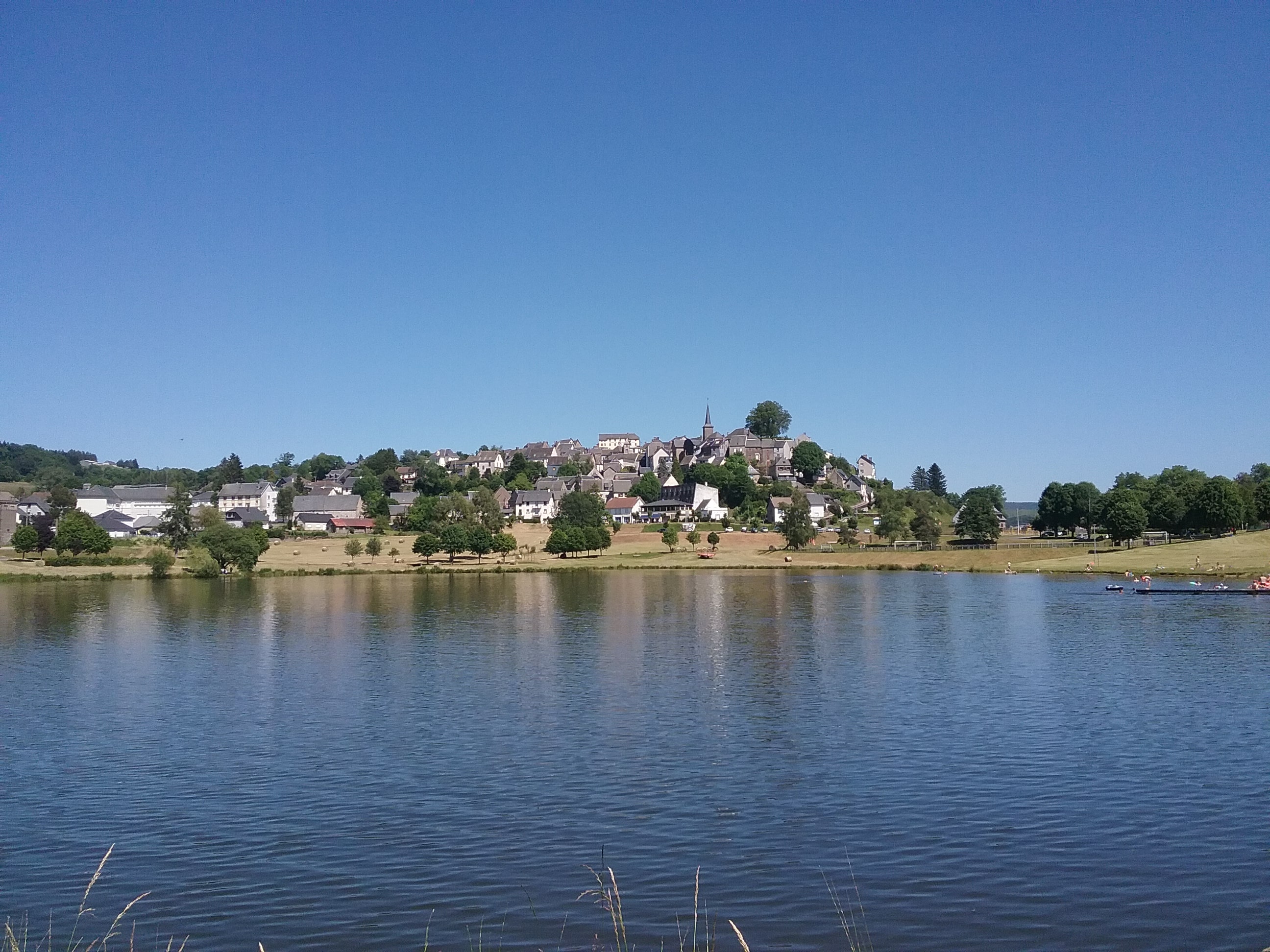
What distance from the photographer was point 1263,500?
118 meters

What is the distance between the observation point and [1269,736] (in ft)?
90.4

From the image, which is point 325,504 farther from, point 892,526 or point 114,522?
point 892,526

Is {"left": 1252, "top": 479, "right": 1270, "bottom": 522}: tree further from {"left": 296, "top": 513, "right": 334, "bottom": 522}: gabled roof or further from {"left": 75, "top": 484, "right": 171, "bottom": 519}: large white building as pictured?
{"left": 75, "top": 484, "right": 171, "bottom": 519}: large white building

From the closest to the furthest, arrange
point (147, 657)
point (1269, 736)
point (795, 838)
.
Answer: point (795, 838), point (1269, 736), point (147, 657)

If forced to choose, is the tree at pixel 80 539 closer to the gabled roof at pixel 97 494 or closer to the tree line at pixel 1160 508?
the gabled roof at pixel 97 494

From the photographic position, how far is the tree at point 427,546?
11512 cm

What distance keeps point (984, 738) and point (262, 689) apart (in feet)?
77.4

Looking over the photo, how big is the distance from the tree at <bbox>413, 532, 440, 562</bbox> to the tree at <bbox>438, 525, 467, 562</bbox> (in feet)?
1.56

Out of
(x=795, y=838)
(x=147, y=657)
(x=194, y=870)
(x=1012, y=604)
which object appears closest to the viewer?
(x=194, y=870)

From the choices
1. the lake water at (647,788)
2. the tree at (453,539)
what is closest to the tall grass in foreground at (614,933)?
the lake water at (647,788)

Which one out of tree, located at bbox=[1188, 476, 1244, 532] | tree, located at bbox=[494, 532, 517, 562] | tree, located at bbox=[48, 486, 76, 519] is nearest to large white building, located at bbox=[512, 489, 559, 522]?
tree, located at bbox=[494, 532, 517, 562]

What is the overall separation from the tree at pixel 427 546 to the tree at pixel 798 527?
1559 inches

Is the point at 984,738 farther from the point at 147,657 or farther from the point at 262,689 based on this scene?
the point at 147,657

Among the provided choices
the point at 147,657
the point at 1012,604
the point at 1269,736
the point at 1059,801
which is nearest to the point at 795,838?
the point at 1059,801
